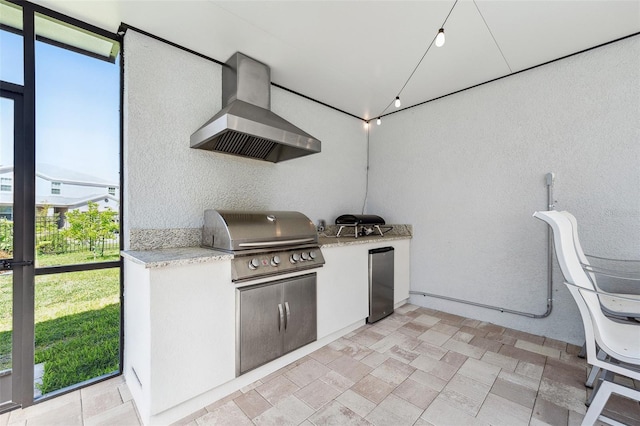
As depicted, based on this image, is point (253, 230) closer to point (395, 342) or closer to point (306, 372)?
point (306, 372)

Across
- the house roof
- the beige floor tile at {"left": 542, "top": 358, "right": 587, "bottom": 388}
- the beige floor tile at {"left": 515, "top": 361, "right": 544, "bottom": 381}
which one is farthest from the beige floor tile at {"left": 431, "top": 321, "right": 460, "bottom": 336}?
the house roof

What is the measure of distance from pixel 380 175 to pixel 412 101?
1.05m

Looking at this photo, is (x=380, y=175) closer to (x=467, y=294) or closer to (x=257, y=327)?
(x=467, y=294)

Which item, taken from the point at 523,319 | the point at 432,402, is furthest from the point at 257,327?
the point at 523,319

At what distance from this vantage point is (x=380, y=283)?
299cm

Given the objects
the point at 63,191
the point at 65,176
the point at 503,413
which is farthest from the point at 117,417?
the point at 503,413

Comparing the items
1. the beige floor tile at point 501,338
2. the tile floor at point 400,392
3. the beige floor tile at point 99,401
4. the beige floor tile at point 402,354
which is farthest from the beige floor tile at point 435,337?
the beige floor tile at point 99,401

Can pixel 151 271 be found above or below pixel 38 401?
above

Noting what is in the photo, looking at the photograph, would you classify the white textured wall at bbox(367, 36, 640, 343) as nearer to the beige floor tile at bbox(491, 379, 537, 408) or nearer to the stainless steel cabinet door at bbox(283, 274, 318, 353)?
the beige floor tile at bbox(491, 379, 537, 408)

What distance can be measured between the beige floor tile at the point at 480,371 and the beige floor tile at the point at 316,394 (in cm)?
103

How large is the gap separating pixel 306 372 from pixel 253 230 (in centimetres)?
117

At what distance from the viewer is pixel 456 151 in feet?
10.3

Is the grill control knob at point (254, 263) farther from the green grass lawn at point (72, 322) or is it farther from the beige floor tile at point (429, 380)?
the beige floor tile at point (429, 380)

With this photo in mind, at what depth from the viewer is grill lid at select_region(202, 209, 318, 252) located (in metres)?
1.91
